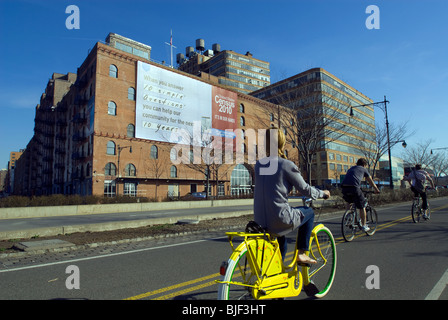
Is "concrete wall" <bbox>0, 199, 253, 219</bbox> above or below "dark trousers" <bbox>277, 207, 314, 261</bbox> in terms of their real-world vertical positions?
below

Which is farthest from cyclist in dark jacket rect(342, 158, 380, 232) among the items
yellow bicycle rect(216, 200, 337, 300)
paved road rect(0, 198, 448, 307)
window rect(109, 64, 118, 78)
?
window rect(109, 64, 118, 78)

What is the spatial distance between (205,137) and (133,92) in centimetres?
1313

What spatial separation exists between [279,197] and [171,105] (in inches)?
1823

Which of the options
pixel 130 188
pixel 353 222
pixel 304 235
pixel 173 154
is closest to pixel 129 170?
pixel 130 188

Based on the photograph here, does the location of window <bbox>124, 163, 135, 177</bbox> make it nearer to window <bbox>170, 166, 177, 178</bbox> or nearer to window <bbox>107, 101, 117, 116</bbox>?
window <bbox>170, 166, 177, 178</bbox>

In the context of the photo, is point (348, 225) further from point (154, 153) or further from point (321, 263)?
point (154, 153)

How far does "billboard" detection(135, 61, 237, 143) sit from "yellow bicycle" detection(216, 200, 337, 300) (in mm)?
44285

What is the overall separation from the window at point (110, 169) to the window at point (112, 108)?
24.4ft

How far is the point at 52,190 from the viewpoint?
63.2 meters

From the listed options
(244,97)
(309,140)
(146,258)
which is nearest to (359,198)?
(146,258)

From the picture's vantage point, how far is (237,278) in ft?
8.83

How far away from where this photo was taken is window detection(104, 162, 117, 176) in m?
41.9

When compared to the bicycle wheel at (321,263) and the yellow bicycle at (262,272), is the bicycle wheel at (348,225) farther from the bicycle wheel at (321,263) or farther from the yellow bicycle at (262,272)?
the yellow bicycle at (262,272)

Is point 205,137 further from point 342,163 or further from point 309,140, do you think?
point 342,163
